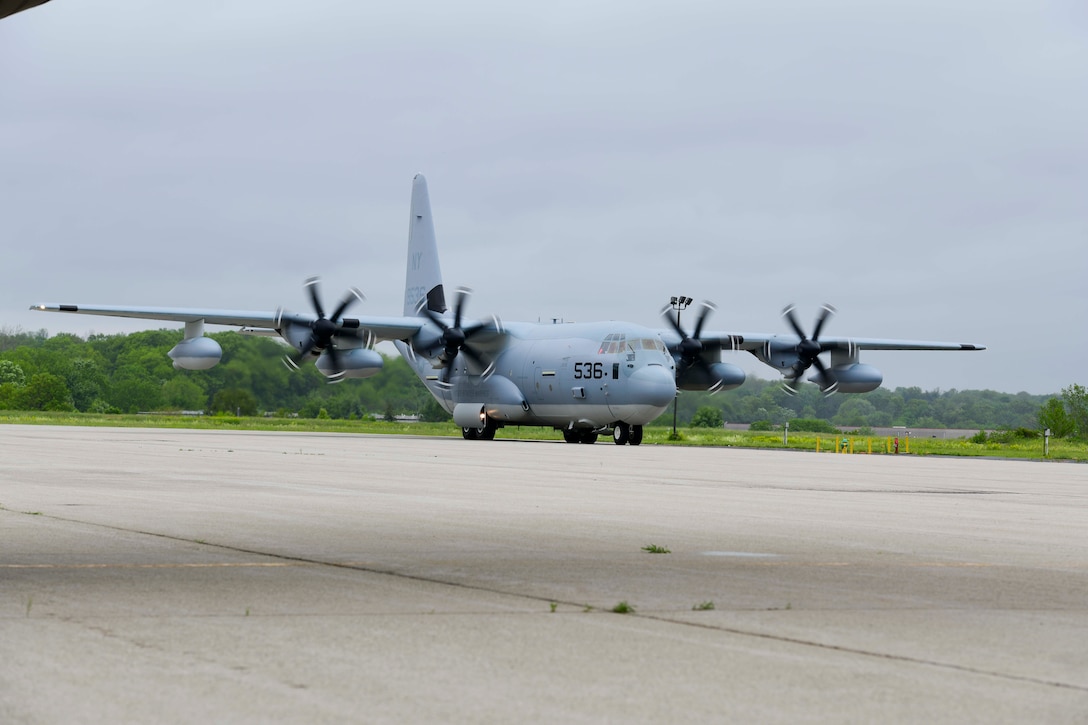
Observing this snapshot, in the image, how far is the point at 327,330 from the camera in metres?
47.0

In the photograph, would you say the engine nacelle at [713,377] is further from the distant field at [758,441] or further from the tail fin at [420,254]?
the tail fin at [420,254]

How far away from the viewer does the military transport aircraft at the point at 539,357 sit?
47.0 m

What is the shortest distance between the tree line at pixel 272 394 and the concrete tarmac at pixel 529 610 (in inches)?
1697

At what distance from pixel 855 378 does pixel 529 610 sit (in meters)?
47.3

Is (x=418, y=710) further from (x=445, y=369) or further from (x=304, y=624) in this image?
(x=445, y=369)

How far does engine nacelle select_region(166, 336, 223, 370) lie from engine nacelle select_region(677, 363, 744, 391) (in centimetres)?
1904

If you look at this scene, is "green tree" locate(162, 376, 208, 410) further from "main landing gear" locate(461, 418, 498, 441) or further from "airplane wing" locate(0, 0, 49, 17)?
"airplane wing" locate(0, 0, 49, 17)

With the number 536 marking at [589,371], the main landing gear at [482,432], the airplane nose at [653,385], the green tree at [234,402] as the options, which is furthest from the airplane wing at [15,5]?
the green tree at [234,402]

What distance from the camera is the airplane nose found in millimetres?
45719

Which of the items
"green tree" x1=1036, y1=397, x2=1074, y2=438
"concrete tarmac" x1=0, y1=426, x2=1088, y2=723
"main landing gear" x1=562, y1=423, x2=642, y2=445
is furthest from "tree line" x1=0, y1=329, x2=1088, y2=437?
"concrete tarmac" x1=0, y1=426, x2=1088, y2=723

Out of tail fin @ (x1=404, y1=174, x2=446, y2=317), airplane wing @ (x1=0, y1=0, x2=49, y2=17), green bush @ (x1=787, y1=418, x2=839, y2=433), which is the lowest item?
green bush @ (x1=787, y1=418, x2=839, y2=433)

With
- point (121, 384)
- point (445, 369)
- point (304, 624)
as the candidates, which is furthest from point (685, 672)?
point (121, 384)

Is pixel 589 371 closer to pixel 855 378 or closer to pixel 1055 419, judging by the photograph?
pixel 855 378

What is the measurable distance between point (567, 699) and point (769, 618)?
2.60 metres
